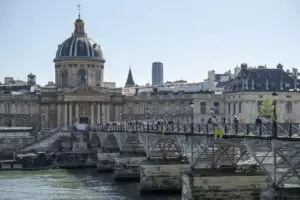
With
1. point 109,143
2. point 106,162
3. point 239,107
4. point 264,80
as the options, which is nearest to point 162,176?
point 106,162

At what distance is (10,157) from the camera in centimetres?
10269

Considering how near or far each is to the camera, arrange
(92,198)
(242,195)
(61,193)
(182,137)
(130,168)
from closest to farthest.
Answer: (242,195)
(182,137)
(92,198)
(61,193)
(130,168)

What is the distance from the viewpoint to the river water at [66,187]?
59.9 metres

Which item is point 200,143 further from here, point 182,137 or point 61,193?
point 61,193

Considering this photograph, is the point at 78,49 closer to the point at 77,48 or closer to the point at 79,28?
the point at 77,48

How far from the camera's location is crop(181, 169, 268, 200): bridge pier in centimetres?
4672

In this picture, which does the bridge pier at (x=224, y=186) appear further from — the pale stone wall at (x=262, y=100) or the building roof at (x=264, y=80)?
the building roof at (x=264, y=80)

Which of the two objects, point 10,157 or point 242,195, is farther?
point 10,157

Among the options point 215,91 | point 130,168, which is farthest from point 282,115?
point 130,168

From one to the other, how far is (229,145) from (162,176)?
43.5 feet

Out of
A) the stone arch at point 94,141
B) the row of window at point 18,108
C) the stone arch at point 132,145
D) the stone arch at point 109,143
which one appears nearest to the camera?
the stone arch at point 132,145

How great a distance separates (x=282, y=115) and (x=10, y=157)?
46.6 metres

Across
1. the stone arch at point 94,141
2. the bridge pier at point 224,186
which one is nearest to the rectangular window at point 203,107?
the stone arch at point 94,141

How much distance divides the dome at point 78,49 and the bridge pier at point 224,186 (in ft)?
Result: 346
